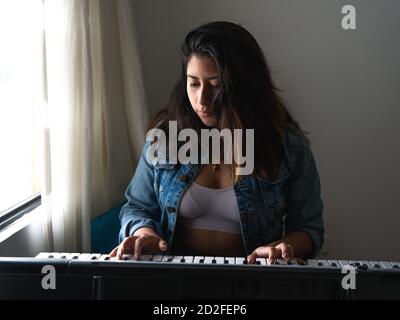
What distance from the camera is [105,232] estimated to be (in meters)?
1.51

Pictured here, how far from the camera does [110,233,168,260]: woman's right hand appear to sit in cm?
64

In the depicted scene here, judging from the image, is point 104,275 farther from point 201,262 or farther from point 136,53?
point 136,53

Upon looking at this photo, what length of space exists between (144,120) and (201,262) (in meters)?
1.24

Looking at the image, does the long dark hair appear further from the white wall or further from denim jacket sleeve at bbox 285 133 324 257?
the white wall

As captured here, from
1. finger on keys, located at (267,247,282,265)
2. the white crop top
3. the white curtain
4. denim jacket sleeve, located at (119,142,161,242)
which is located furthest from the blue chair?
finger on keys, located at (267,247,282,265)

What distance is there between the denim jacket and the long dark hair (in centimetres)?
4

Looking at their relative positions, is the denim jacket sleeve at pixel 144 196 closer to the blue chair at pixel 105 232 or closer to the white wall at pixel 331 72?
the blue chair at pixel 105 232

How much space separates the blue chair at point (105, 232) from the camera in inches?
58.1

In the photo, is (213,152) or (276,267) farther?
(213,152)

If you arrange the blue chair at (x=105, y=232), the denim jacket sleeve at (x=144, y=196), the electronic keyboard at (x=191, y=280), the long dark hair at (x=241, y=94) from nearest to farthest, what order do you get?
the electronic keyboard at (x=191, y=280)
the long dark hair at (x=241, y=94)
the denim jacket sleeve at (x=144, y=196)
the blue chair at (x=105, y=232)

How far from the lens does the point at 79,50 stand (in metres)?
1.29

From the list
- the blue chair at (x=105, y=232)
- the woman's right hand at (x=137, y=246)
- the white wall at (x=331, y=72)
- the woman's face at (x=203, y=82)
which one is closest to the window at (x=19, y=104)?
the blue chair at (x=105, y=232)

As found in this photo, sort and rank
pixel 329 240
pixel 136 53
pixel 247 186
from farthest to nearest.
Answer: pixel 329 240 < pixel 136 53 < pixel 247 186
